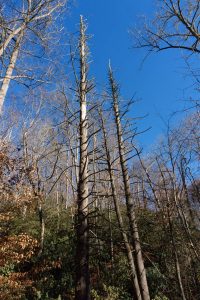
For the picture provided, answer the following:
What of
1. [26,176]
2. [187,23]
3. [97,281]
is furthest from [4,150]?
[187,23]

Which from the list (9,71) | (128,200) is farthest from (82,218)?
(128,200)

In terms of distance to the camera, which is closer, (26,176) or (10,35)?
(10,35)

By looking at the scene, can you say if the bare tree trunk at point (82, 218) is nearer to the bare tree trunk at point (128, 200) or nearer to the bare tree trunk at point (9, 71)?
the bare tree trunk at point (9, 71)

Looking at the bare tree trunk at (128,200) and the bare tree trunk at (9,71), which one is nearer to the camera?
the bare tree trunk at (9,71)

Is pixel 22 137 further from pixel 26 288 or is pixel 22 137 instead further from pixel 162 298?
pixel 162 298

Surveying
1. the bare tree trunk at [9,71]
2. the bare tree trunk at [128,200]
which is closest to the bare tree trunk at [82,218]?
the bare tree trunk at [9,71]

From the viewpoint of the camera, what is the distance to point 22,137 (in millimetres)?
20031

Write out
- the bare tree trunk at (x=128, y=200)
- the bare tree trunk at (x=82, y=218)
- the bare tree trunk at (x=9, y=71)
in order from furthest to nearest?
the bare tree trunk at (x=128, y=200) < the bare tree trunk at (x=9, y=71) < the bare tree trunk at (x=82, y=218)

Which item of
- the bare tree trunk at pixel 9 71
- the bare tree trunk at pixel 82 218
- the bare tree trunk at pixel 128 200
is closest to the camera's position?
the bare tree trunk at pixel 82 218

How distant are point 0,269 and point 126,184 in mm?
6976

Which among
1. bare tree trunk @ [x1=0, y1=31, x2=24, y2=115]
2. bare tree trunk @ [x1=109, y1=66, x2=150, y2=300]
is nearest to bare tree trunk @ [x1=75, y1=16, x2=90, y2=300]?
bare tree trunk @ [x1=0, y1=31, x2=24, y2=115]

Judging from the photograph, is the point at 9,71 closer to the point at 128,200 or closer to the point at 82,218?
the point at 82,218

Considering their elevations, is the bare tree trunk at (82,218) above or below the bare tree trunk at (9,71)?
below

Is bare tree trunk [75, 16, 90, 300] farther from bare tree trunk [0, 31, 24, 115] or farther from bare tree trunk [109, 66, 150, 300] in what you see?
bare tree trunk [109, 66, 150, 300]
